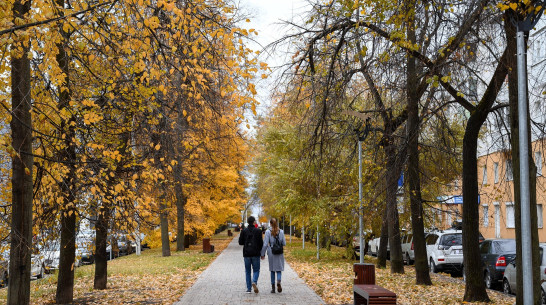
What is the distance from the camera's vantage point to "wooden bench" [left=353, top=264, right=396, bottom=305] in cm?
966

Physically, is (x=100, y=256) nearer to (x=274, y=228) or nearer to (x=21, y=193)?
(x=274, y=228)

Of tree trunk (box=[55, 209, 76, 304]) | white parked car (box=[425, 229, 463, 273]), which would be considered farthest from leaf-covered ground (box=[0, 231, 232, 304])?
white parked car (box=[425, 229, 463, 273])

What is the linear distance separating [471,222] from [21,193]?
9055 millimetres

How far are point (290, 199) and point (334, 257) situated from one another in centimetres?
454

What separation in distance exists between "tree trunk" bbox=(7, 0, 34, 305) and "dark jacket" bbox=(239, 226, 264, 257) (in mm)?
6424

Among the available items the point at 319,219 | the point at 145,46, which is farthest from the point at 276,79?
the point at 319,219

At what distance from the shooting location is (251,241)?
47.2 feet

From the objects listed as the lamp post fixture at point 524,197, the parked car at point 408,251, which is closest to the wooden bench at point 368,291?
the lamp post fixture at point 524,197

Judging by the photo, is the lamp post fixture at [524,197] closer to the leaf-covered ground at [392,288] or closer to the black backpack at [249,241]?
the leaf-covered ground at [392,288]

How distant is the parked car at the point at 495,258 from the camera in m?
18.2

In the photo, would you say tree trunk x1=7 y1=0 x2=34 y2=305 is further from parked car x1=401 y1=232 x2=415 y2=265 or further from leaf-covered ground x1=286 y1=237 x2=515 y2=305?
parked car x1=401 y1=232 x2=415 y2=265

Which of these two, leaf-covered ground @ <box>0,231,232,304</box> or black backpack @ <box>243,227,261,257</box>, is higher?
black backpack @ <box>243,227,261,257</box>

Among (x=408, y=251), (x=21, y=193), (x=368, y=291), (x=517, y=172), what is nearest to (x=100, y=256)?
(x=21, y=193)

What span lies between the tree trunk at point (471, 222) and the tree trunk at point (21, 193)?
348 inches
